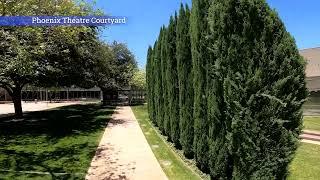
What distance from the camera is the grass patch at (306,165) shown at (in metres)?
9.58

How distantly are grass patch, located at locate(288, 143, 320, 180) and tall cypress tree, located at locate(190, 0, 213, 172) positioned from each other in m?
2.17

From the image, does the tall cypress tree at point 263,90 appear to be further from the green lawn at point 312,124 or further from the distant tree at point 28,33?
the green lawn at point 312,124

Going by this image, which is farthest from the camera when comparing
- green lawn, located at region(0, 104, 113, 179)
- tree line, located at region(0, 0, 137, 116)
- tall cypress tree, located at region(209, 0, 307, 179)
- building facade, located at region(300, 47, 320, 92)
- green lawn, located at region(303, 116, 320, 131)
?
building facade, located at region(300, 47, 320, 92)

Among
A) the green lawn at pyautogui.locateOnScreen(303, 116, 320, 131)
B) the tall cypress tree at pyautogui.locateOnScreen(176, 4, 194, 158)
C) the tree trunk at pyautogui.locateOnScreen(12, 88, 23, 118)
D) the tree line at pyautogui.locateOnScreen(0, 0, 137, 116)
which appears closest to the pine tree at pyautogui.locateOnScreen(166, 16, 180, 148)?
the tall cypress tree at pyautogui.locateOnScreen(176, 4, 194, 158)

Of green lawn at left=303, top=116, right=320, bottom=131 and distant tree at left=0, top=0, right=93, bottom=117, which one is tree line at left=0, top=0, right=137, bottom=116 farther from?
green lawn at left=303, top=116, right=320, bottom=131

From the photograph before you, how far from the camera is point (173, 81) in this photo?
14.8 m

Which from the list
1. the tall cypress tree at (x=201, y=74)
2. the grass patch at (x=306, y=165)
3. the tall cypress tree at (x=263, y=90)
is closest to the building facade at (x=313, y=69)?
the grass patch at (x=306, y=165)

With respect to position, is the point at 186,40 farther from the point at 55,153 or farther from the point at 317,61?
the point at 317,61

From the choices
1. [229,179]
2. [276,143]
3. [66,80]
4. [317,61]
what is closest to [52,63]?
[66,80]

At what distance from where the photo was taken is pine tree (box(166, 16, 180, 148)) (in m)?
14.4

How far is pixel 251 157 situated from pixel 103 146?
912 centimetres

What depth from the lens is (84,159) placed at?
1233 centimetres

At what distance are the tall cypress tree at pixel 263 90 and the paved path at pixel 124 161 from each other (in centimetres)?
341

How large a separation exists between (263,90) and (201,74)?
3152 millimetres
